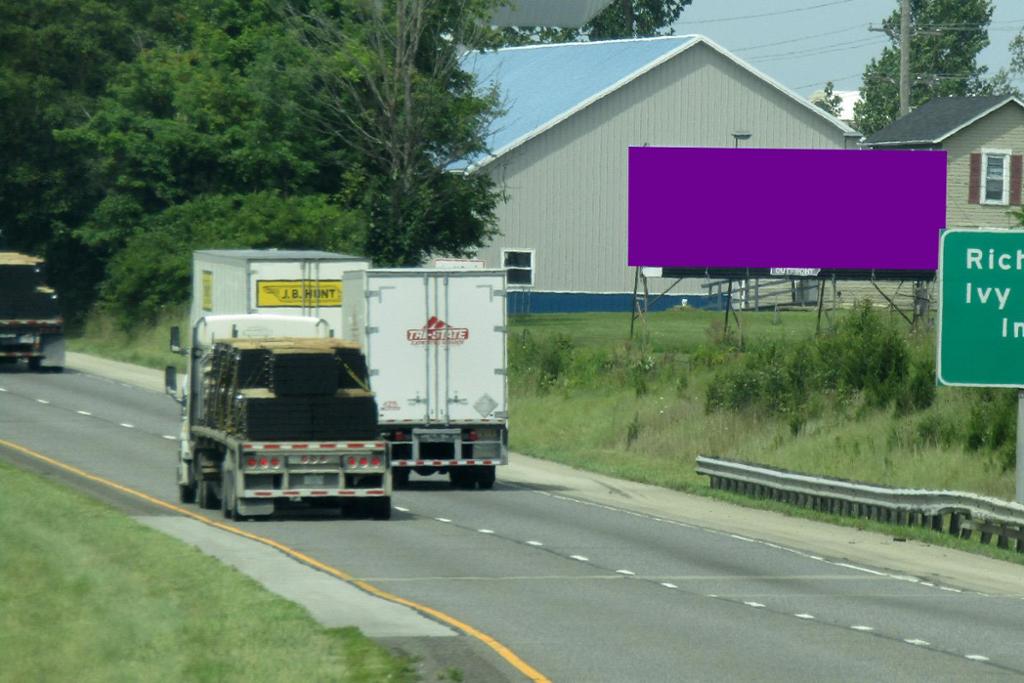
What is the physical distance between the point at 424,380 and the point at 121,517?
7383 mm

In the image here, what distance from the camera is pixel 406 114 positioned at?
5494 centimetres

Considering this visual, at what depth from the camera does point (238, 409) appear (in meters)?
24.2

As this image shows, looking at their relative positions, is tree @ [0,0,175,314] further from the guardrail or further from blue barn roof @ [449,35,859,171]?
the guardrail

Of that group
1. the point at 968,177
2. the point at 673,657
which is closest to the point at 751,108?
the point at 968,177

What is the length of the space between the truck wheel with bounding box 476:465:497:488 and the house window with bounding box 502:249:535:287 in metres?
39.4

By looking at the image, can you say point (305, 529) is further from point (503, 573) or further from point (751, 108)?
point (751, 108)

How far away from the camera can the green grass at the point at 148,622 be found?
1235 cm

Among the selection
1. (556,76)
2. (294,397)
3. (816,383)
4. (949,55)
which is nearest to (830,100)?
(949,55)

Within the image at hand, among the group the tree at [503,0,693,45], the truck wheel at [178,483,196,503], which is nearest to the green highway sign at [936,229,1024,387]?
the truck wheel at [178,483,196,503]

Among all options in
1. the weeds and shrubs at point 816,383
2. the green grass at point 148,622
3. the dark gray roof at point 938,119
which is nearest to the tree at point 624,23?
the dark gray roof at point 938,119

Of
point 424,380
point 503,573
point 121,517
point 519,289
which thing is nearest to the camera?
point 503,573

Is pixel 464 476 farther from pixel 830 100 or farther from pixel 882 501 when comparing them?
pixel 830 100

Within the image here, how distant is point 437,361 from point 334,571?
34.4 feet

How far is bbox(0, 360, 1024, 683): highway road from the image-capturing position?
47.2 feet
